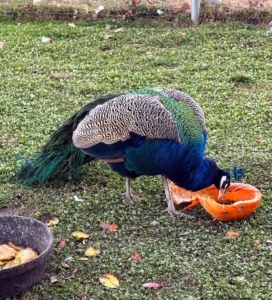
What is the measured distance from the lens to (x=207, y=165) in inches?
160

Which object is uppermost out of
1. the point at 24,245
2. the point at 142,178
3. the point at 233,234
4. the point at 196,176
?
the point at 196,176

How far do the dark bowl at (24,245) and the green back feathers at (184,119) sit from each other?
44.3 inches

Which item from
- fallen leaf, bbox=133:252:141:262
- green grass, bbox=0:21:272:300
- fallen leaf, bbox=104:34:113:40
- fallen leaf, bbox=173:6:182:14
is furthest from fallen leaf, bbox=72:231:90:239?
fallen leaf, bbox=173:6:182:14

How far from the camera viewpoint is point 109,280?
340 cm

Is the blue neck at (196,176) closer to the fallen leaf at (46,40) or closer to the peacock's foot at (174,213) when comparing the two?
the peacock's foot at (174,213)

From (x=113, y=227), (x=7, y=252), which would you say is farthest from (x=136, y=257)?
Answer: (x=7, y=252)

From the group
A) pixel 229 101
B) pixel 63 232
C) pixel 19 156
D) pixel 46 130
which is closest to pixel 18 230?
pixel 63 232

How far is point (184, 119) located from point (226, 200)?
2.31ft

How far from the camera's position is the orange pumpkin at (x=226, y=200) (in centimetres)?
392

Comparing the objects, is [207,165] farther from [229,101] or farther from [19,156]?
[229,101]

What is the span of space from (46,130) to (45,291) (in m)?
2.37

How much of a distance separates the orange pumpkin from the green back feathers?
440 millimetres

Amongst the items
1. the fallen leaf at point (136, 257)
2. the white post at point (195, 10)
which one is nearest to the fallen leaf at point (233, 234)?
the fallen leaf at point (136, 257)

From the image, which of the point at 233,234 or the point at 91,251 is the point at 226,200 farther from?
the point at 91,251
